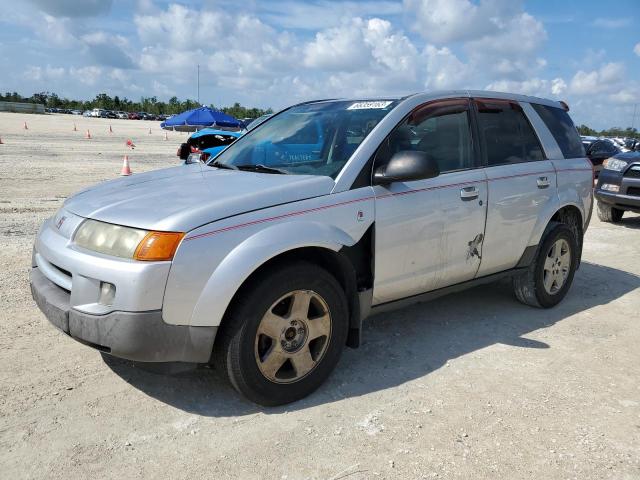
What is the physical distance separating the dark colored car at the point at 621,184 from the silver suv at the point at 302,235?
5330 millimetres

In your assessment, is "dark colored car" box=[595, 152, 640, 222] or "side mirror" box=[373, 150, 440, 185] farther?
"dark colored car" box=[595, 152, 640, 222]

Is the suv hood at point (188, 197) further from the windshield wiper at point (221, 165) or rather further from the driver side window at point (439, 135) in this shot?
the driver side window at point (439, 135)

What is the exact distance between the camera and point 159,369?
2947mm

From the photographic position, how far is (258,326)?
3.00m

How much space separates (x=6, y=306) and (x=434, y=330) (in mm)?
3471

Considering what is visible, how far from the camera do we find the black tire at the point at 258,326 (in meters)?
2.95

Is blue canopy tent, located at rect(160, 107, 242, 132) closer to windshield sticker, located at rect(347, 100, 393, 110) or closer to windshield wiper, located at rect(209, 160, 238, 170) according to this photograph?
windshield wiper, located at rect(209, 160, 238, 170)

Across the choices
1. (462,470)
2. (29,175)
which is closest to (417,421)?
(462,470)

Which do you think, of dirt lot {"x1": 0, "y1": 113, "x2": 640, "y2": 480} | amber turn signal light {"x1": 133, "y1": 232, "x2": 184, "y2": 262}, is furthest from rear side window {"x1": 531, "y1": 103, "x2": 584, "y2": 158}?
amber turn signal light {"x1": 133, "y1": 232, "x2": 184, "y2": 262}

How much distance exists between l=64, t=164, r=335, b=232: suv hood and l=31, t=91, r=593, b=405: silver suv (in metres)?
0.01

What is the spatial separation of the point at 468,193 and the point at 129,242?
2387mm

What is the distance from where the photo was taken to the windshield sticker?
12.7 ft

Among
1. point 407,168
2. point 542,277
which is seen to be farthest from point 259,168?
point 542,277

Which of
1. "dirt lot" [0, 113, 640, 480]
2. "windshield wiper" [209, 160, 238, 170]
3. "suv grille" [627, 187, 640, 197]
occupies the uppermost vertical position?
"windshield wiper" [209, 160, 238, 170]
